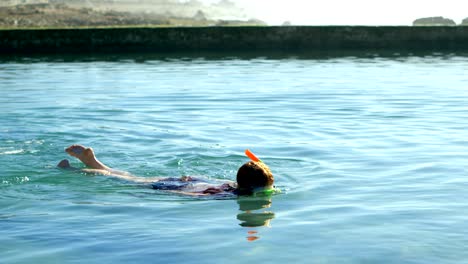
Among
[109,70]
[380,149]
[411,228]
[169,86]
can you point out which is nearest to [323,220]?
[411,228]

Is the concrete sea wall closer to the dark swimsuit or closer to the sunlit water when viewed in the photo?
the sunlit water

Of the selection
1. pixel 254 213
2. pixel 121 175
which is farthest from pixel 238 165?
pixel 254 213

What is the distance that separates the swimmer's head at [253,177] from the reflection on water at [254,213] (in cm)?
12

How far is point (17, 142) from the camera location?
11.2m

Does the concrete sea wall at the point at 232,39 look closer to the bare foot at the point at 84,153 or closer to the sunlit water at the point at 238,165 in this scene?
the sunlit water at the point at 238,165

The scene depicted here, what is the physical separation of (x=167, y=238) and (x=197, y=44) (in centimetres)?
2328

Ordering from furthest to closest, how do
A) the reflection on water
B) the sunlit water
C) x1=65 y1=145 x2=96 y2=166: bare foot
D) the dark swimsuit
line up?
1. x1=65 y1=145 x2=96 y2=166: bare foot
2. the dark swimsuit
3. the reflection on water
4. the sunlit water

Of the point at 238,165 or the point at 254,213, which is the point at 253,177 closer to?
the point at 254,213

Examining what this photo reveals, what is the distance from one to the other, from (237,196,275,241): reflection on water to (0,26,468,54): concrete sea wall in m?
21.6

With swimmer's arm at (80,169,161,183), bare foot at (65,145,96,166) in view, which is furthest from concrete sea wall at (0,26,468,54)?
swimmer's arm at (80,169,161,183)

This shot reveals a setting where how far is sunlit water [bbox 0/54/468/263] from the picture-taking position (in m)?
6.32

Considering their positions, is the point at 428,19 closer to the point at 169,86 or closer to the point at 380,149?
the point at 169,86

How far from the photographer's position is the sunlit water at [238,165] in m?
6.32

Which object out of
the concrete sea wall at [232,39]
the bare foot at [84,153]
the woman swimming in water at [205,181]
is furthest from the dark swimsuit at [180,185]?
the concrete sea wall at [232,39]
